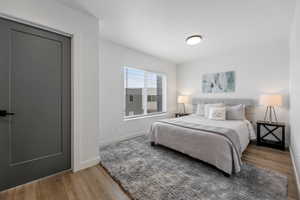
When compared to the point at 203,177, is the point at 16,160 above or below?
above

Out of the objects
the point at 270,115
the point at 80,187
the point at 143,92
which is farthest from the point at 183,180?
the point at 270,115

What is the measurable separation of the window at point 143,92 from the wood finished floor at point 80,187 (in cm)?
187

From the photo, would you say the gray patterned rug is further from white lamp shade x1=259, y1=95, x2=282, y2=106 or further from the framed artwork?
the framed artwork

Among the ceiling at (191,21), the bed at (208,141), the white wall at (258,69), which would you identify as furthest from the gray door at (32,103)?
the white wall at (258,69)

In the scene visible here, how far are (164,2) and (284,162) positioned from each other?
3214mm

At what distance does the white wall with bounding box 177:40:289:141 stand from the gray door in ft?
12.7

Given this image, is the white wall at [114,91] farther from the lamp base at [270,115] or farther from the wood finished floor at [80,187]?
the lamp base at [270,115]

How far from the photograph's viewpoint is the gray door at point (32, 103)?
150cm

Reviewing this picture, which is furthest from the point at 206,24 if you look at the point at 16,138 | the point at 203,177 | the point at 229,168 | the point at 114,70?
the point at 16,138

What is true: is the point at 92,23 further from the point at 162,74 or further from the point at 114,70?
the point at 162,74

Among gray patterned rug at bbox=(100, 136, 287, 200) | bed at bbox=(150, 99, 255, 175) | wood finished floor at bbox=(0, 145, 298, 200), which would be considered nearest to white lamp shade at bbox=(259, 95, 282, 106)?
bed at bbox=(150, 99, 255, 175)

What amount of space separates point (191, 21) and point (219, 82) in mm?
2304

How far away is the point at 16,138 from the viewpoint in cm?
156

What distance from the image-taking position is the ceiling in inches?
71.5
